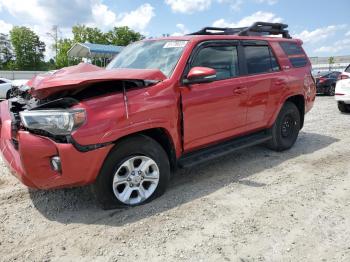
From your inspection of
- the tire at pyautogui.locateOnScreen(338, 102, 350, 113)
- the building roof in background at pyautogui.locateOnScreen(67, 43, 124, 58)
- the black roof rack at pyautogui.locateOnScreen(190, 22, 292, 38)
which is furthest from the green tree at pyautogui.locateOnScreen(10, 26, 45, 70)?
the black roof rack at pyautogui.locateOnScreen(190, 22, 292, 38)

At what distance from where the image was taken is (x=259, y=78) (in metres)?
4.85

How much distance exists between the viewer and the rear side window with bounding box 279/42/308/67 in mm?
5594

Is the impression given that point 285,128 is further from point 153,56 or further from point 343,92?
point 343,92

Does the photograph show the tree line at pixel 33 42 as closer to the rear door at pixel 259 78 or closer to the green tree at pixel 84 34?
the green tree at pixel 84 34

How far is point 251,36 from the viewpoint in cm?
505

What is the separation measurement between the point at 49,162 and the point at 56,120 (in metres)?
0.39

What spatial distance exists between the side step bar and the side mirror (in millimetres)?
892

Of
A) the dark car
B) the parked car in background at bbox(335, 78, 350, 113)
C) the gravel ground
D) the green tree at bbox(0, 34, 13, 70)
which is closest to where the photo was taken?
the gravel ground

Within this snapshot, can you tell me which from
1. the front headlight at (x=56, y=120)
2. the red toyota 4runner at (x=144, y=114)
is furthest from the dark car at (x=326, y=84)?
the front headlight at (x=56, y=120)

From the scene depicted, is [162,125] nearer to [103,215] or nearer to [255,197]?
[103,215]

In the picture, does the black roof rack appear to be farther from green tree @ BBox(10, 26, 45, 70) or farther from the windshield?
green tree @ BBox(10, 26, 45, 70)

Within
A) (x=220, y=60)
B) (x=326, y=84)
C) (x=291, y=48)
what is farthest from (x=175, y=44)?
(x=326, y=84)

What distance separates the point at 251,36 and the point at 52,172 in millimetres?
3498

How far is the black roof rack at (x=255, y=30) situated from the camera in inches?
207
